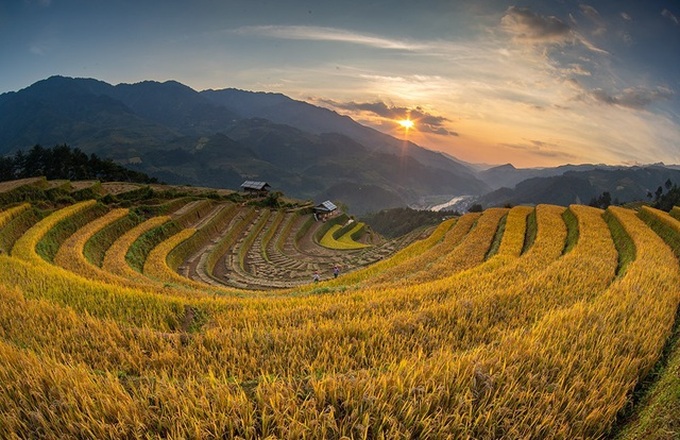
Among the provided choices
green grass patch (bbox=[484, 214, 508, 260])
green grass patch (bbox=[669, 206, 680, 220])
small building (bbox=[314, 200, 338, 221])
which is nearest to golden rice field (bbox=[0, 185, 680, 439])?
green grass patch (bbox=[484, 214, 508, 260])

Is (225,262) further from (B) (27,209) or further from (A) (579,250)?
(A) (579,250)

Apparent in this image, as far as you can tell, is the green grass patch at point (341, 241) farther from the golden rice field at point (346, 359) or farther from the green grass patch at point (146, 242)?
the golden rice field at point (346, 359)

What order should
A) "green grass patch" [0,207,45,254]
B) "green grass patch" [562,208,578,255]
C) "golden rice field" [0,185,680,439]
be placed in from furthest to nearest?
"green grass patch" [0,207,45,254] → "green grass patch" [562,208,578,255] → "golden rice field" [0,185,680,439]

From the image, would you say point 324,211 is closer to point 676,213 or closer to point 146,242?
point 146,242

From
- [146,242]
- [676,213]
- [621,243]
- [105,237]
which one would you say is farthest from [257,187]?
[676,213]

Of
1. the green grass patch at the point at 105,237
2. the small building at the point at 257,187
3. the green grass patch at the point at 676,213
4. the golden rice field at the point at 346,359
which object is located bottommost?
the green grass patch at the point at 105,237

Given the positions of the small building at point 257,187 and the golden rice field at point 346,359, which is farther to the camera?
the small building at point 257,187

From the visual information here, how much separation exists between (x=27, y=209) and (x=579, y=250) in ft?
129

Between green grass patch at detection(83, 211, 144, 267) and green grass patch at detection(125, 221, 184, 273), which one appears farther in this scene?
green grass patch at detection(125, 221, 184, 273)

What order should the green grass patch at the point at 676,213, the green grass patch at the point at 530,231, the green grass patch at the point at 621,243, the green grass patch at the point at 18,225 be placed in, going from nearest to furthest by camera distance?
the green grass patch at the point at 621,243 < the green grass patch at the point at 18,225 < the green grass patch at the point at 530,231 < the green grass patch at the point at 676,213

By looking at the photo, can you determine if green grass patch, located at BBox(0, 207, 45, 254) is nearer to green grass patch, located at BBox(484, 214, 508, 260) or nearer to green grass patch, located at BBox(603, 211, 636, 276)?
green grass patch, located at BBox(484, 214, 508, 260)

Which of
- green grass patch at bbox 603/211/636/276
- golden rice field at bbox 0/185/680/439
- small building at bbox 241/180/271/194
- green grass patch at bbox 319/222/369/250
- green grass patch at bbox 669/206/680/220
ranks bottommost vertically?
green grass patch at bbox 319/222/369/250

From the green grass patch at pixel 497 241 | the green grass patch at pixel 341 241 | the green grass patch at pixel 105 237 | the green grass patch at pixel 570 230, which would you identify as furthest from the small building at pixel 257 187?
the green grass patch at pixel 570 230

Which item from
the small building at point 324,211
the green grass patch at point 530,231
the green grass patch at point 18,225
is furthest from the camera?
the small building at point 324,211
